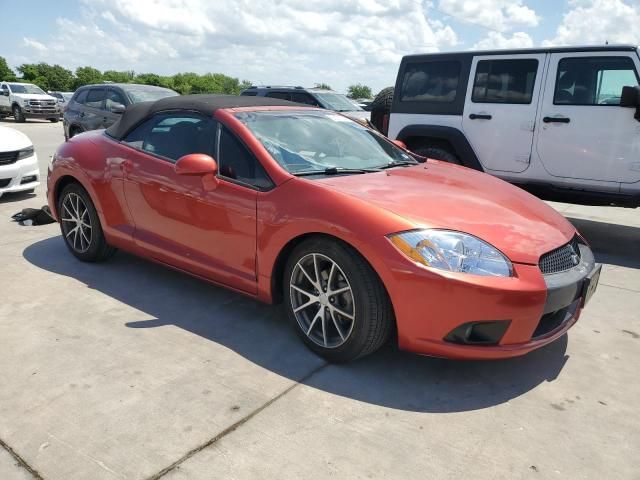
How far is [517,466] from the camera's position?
2.21 meters

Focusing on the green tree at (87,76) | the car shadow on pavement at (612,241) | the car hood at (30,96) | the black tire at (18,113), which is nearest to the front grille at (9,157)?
the car shadow on pavement at (612,241)

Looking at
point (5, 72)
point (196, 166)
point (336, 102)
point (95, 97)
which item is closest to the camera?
point (196, 166)

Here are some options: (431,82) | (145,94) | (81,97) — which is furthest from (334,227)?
(81,97)

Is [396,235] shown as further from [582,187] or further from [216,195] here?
[582,187]

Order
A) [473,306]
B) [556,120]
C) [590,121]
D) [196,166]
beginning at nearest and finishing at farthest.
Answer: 1. [473,306]
2. [196,166]
3. [590,121]
4. [556,120]

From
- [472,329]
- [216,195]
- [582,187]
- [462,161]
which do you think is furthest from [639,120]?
[216,195]

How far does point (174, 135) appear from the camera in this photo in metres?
3.85

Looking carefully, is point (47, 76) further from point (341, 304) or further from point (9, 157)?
point (341, 304)

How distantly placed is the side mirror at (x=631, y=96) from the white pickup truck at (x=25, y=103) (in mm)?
25510

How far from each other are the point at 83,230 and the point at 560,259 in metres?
3.64

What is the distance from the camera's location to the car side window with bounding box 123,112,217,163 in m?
3.60

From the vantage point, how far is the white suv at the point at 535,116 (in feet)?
17.7

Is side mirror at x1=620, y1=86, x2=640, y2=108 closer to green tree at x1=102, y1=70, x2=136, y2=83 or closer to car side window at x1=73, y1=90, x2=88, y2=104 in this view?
car side window at x1=73, y1=90, x2=88, y2=104

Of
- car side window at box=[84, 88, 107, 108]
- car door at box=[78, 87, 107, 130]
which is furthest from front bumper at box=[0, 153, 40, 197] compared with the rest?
car side window at box=[84, 88, 107, 108]
